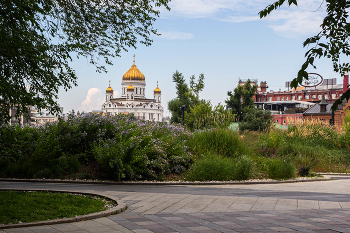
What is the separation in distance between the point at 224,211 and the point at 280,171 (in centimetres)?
616

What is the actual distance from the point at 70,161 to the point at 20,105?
387 cm

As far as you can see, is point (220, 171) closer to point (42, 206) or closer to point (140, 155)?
point (140, 155)

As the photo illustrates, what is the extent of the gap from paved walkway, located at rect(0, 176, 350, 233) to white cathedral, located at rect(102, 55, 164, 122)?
116652mm

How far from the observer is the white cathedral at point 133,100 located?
418 ft

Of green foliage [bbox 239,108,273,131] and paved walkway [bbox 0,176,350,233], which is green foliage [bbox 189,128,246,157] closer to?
paved walkway [bbox 0,176,350,233]

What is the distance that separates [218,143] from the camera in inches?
555

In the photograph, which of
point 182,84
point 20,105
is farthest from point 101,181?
point 182,84

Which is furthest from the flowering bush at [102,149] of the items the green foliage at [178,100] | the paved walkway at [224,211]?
the green foliage at [178,100]

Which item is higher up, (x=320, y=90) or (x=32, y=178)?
(x=320, y=90)

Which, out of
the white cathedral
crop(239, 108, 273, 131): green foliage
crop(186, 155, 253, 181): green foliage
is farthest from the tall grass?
the white cathedral

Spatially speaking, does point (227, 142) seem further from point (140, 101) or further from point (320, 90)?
point (140, 101)

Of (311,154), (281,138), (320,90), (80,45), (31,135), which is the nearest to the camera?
(80,45)

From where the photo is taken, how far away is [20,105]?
28.9 feet

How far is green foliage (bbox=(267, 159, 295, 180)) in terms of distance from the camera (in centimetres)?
1223
